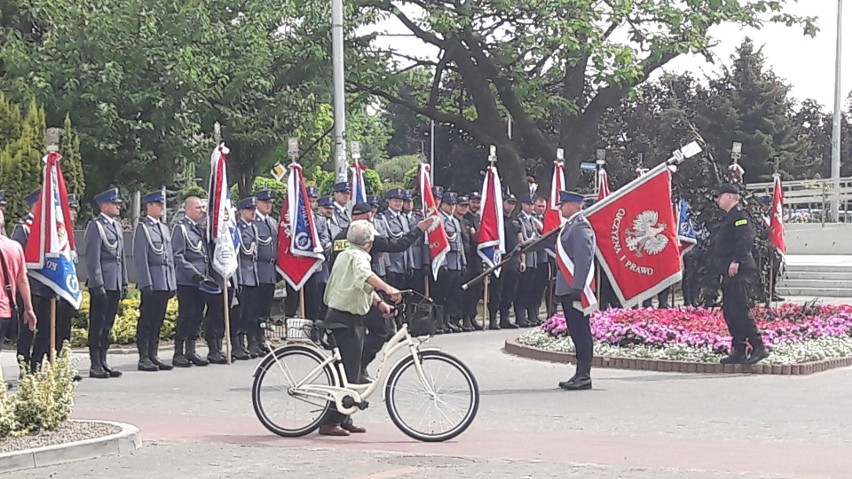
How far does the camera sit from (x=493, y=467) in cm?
847

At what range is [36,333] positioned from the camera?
44.2ft

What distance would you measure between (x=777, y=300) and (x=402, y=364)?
1765 cm

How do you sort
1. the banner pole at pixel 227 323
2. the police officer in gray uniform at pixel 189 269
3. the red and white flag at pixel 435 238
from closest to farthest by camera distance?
the police officer in gray uniform at pixel 189 269 → the banner pole at pixel 227 323 → the red and white flag at pixel 435 238

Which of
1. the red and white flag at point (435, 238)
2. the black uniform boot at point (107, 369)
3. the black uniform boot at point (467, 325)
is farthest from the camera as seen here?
the black uniform boot at point (467, 325)

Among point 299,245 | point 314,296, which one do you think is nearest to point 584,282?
point 299,245

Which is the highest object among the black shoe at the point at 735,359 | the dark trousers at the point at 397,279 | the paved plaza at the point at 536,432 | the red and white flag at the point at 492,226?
the red and white flag at the point at 492,226

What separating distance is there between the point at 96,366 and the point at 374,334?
485 cm

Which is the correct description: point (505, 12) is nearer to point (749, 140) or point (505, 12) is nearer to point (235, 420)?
point (235, 420)

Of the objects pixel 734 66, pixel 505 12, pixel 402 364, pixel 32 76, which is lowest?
pixel 402 364

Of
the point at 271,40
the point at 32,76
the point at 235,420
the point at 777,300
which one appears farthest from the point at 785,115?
the point at 235,420

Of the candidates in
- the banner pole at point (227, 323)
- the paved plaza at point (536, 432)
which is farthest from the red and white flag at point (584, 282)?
the banner pole at point (227, 323)

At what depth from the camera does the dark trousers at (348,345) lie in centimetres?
986

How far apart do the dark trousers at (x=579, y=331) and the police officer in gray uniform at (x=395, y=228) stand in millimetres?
5869

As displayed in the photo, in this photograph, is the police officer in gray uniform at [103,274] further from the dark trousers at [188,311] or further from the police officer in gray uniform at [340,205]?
the police officer in gray uniform at [340,205]
